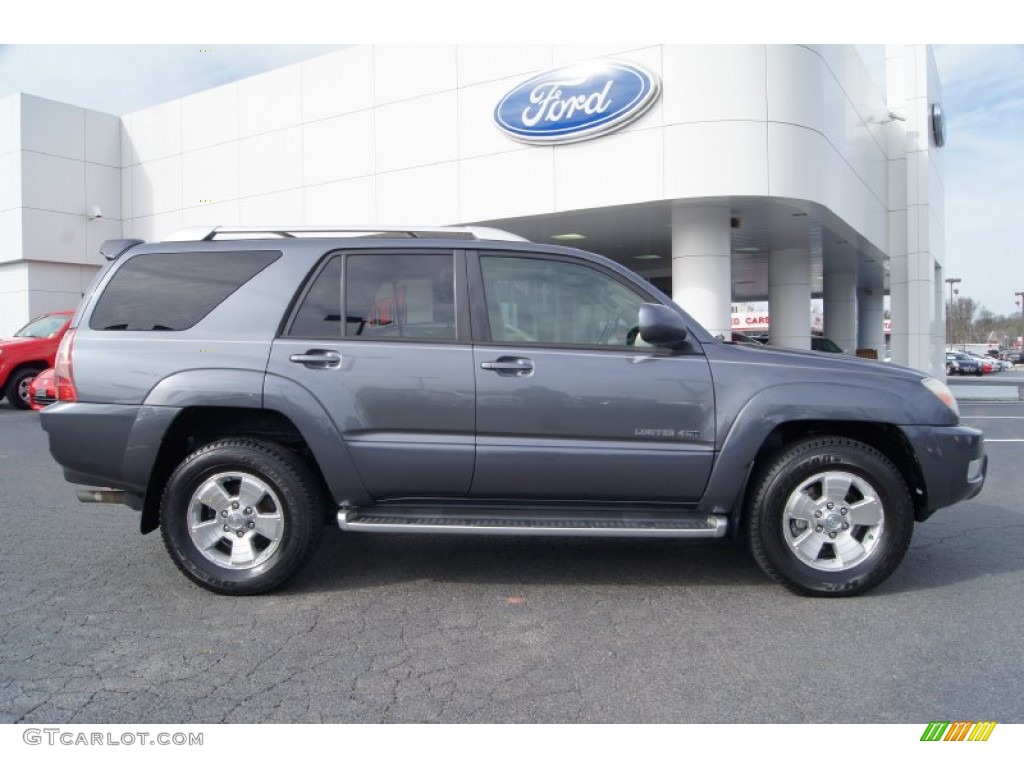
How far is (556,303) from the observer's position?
4.34 metres

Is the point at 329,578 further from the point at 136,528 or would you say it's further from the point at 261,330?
the point at 136,528

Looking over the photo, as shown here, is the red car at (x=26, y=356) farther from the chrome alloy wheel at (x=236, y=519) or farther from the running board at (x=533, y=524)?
the running board at (x=533, y=524)

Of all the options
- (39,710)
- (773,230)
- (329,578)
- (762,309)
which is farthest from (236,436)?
(762,309)

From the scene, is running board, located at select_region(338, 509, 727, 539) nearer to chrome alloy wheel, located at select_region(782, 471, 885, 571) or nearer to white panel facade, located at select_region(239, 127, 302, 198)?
chrome alloy wheel, located at select_region(782, 471, 885, 571)

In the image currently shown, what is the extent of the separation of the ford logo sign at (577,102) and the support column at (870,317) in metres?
17.8

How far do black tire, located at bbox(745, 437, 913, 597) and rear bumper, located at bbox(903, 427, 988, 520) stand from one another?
0.18 meters

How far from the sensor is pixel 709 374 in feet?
13.6

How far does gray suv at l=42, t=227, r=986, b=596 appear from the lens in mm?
4105

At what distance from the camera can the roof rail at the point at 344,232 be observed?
179 inches

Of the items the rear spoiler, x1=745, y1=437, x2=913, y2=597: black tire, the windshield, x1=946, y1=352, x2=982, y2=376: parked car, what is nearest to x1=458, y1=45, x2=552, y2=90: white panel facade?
the windshield

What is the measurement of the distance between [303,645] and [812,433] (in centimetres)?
290

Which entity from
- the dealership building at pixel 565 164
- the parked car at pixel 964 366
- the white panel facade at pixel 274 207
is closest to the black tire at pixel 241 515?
the dealership building at pixel 565 164
